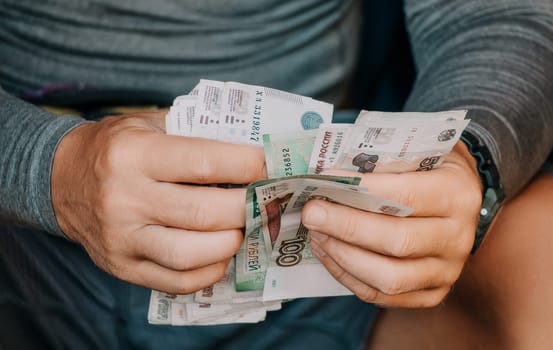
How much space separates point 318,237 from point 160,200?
196 mm

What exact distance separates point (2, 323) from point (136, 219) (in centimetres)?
37

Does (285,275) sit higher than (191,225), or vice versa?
(191,225)

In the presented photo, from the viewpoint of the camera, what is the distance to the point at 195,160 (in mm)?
664

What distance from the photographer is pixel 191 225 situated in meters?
0.68

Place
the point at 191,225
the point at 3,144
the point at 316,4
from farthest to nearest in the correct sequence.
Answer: the point at 316,4, the point at 3,144, the point at 191,225

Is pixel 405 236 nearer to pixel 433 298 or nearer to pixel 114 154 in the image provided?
pixel 433 298

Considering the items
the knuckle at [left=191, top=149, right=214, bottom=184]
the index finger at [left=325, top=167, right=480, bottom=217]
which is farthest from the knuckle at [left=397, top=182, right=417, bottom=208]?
the knuckle at [left=191, top=149, right=214, bottom=184]

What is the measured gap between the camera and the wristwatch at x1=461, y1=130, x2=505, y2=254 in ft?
2.81

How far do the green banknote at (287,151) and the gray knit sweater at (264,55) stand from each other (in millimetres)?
267

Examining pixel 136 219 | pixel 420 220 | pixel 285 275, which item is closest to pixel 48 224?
pixel 136 219

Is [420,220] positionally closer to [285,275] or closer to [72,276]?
[285,275]

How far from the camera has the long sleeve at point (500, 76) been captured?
0.91 metres

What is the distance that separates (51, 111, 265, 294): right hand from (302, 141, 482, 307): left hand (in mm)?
94

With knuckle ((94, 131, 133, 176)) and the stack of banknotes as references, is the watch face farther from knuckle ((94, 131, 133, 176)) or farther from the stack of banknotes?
knuckle ((94, 131, 133, 176))
